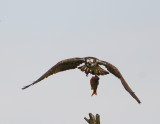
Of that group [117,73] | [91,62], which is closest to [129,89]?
[117,73]

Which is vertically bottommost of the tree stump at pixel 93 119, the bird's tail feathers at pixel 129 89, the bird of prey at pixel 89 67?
the tree stump at pixel 93 119

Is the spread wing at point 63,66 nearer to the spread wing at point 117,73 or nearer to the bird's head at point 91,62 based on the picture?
the bird's head at point 91,62

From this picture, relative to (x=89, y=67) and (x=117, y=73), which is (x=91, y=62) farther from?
(x=117, y=73)

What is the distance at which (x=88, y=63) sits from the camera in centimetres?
1878

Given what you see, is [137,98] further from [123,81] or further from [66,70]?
[66,70]

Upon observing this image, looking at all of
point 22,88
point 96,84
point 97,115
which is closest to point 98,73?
point 96,84

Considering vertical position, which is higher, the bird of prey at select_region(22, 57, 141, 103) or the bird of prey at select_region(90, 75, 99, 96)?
the bird of prey at select_region(22, 57, 141, 103)

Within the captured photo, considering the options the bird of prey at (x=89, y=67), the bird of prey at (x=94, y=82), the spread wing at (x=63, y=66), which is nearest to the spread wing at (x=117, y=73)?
the bird of prey at (x=89, y=67)

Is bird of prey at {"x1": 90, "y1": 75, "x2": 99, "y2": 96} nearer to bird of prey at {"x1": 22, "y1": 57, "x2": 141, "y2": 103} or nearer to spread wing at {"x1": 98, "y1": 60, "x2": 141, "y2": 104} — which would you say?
bird of prey at {"x1": 22, "y1": 57, "x2": 141, "y2": 103}

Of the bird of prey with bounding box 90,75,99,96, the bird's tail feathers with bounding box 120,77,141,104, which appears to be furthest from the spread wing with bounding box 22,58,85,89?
the bird's tail feathers with bounding box 120,77,141,104

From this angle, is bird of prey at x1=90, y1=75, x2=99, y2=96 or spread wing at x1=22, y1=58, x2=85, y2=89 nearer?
bird of prey at x1=90, y1=75, x2=99, y2=96

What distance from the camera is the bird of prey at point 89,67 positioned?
1877 centimetres

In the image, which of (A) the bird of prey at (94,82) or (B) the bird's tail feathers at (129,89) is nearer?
(A) the bird of prey at (94,82)

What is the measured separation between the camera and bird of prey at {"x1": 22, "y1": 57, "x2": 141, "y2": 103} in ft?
61.6
